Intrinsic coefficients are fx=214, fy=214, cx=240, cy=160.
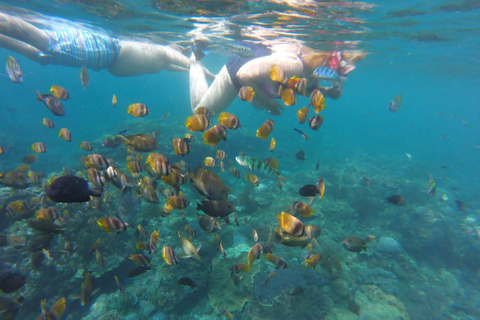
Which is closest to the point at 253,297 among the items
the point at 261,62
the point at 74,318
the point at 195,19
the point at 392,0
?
the point at 74,318

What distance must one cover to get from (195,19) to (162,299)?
15.3 metres

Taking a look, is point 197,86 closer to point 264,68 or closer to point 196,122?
point 264,68

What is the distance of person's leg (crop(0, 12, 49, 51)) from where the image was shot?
7.13m

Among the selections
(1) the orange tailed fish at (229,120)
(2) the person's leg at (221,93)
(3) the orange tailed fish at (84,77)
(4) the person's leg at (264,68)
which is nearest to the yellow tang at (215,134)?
(1) the orange tailed fish at (229,120)

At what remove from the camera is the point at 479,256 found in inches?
441

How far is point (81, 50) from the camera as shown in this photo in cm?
949

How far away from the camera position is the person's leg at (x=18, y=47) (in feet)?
26.6

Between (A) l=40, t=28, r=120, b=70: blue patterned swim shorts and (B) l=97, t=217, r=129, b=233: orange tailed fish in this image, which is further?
(A) l=40, t=28, r=120, b=70: blue patterned swim shorts

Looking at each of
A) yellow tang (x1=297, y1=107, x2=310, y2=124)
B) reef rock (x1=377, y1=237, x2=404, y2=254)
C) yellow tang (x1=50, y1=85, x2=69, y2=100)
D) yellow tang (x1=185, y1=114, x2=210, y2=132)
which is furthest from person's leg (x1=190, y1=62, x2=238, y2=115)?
reef rock (x1=377, y1=237, x2=404, y2=254)

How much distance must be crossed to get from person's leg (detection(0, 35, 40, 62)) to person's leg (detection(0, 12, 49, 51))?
1.29ft

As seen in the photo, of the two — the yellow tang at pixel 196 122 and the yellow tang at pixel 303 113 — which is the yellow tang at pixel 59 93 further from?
the yellow tang at pixel 303 113

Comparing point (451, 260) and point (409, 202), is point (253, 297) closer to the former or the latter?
point (451, 260)

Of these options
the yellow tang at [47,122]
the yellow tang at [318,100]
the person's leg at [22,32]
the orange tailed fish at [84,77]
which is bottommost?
the yellow tang at [47,122]

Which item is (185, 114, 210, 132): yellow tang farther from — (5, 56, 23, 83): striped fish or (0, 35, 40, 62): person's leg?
(0, 35, 40, 62): person's leg
